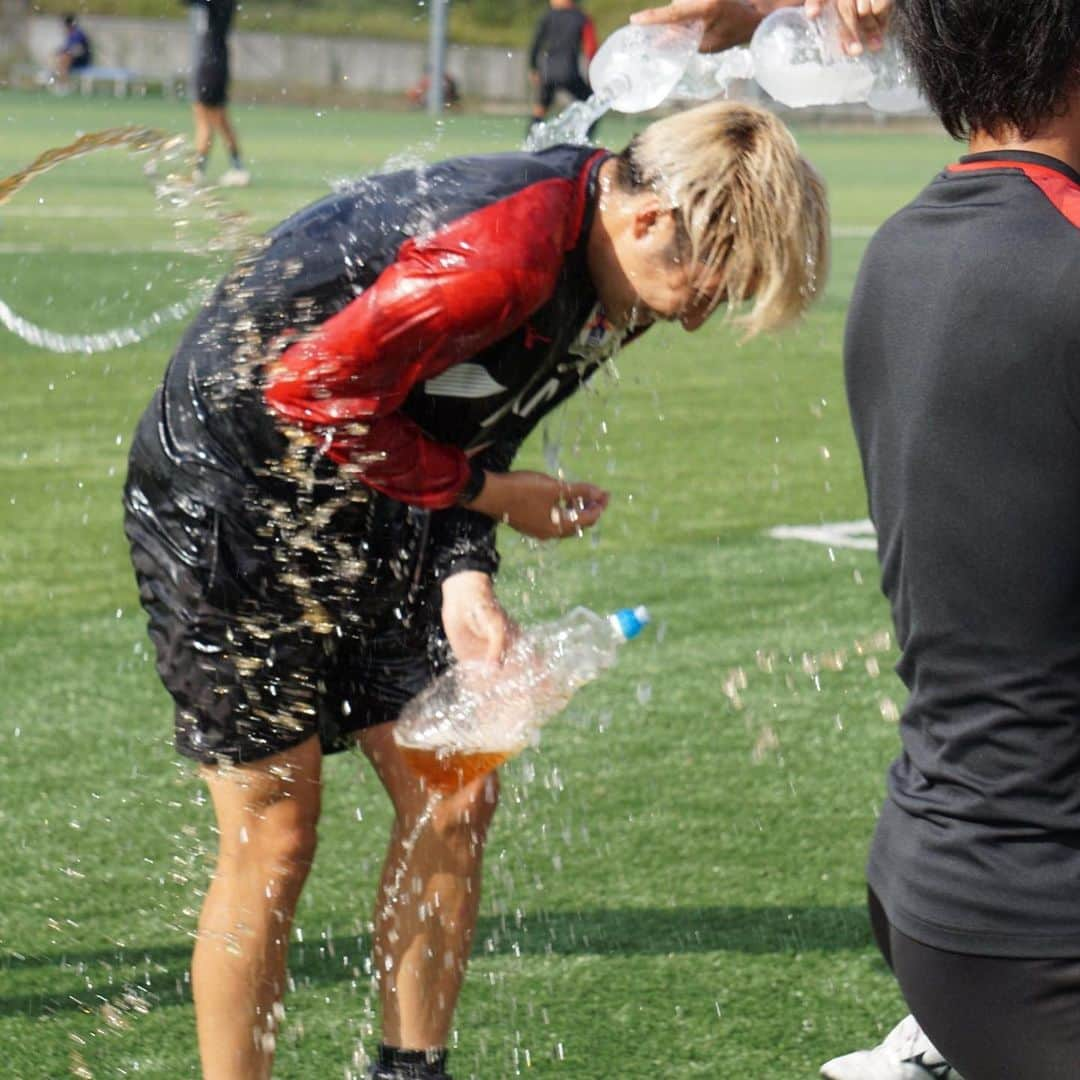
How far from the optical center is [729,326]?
3.43 metres

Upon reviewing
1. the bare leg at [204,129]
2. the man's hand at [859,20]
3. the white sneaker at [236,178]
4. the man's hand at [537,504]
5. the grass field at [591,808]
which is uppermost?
the man's hand at [859,20]

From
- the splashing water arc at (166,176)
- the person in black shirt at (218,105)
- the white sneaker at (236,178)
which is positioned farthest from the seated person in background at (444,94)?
the splashing water arc at (166,176)

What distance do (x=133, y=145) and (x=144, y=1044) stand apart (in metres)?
2.04

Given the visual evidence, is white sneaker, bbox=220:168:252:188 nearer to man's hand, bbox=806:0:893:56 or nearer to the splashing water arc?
the splashing water arc

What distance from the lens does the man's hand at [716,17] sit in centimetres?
379

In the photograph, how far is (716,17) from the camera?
151 inches

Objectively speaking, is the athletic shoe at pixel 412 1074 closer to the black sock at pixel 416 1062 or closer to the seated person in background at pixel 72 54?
the black sock at pixel 416 1062

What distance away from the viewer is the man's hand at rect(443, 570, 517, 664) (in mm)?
3342

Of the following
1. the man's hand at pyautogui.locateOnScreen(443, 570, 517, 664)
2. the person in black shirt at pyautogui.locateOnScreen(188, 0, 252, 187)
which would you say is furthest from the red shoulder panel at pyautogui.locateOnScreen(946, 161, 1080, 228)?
the person in black shirt at pyautogui.locateOnScreen(188, 0, 252, 187)

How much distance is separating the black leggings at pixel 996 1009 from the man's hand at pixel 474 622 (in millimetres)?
1311

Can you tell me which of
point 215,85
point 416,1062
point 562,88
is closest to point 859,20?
point 416,1062

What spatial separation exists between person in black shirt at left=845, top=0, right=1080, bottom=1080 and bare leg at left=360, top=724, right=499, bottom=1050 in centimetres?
160

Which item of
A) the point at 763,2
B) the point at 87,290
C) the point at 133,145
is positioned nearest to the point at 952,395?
the point at 763,2

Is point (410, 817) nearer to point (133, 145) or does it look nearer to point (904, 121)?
point (133, 145)
